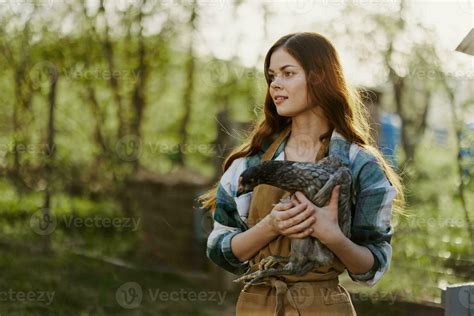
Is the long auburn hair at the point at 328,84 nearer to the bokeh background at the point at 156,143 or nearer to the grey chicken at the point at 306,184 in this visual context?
the grey chicken at the point at 306,184

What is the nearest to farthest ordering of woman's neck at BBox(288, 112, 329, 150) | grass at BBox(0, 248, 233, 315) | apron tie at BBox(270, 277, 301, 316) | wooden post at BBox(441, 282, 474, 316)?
apron tie at BBox(270, 277, 301, 316) < woman's neck at BBox(288, 112, 329, 150) < wooden post at BBox(441, 282, 474, 316) < grass at BBox(0, 248, 233, 315)

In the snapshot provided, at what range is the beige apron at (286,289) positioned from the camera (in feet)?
7.70

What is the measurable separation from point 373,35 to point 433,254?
1837 millimetres

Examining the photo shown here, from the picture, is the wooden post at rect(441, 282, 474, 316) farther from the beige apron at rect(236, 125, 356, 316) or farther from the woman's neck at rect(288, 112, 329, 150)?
the woman's neck at rect(288, 112, 329, 150)

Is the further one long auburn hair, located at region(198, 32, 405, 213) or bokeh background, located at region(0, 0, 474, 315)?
bokeh background, located at region(0, 0, 474, 315)

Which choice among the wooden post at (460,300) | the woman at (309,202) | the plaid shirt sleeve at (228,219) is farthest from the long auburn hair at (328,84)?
the wooden post at (460,300)

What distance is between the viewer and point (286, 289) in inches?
92.6

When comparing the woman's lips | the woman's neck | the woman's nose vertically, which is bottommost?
the woman's neck

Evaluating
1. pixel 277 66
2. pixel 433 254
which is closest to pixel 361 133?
pixel 277 66

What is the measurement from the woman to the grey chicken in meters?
0.03

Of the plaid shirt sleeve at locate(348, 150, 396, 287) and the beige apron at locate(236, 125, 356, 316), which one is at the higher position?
the plaid shirt sleeve at locate(348, 150, 396, 287)

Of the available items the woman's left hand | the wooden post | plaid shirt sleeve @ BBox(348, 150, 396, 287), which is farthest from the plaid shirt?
the wooden post

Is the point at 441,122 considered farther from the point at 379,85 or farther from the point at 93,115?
the point at 93,115

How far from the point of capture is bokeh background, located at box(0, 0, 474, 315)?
6434 millimetres
